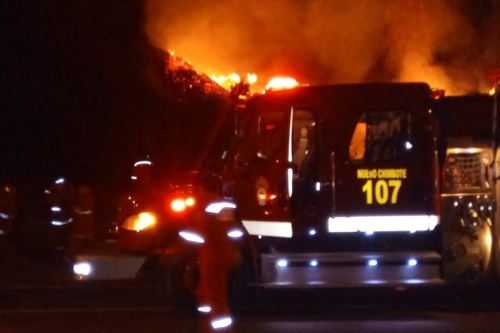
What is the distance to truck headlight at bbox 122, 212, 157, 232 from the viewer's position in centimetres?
1209

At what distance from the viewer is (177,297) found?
11.9 metres

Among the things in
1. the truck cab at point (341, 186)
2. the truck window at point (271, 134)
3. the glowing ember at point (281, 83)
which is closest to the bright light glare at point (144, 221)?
the truck cab at point (341, 186)

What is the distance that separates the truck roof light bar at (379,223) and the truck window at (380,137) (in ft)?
2.10

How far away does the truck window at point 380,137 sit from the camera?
1176 cm

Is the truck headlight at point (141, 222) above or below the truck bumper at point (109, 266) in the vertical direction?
above

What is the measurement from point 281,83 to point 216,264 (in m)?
3.89

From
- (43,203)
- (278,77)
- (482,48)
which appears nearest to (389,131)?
(278,77)

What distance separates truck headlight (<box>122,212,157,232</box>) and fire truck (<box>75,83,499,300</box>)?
0.36 m

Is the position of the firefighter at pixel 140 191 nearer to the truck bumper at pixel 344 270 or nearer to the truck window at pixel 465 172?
the truck bumper at pixel 344 270

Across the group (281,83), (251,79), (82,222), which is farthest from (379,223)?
(82,222)

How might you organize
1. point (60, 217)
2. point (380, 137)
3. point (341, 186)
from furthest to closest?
1. point (60, 217)
2. point (380, 137)
3. point (341, 186)

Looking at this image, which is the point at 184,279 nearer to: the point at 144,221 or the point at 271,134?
the point at 144,221

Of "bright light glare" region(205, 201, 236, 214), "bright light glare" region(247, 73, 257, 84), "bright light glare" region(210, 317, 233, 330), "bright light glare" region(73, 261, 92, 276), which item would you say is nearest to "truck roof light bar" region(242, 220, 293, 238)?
"bright light glare" region(73, 261, 92, 276)

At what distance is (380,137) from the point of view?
38.8 ft
